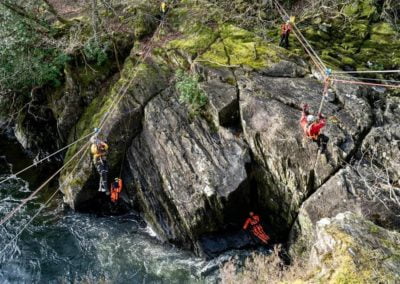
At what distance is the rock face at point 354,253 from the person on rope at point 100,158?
6.45 metres

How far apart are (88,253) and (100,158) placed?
2738 millimetres

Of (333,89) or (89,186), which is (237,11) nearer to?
(333,89)

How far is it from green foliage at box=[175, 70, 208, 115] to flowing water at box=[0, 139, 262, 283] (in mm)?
3981

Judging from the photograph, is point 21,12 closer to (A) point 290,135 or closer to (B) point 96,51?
(B) point 96,51

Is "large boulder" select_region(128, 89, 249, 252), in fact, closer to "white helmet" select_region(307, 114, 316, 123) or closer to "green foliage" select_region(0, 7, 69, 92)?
"white helmet" select_region(307, 114, 316, 123)

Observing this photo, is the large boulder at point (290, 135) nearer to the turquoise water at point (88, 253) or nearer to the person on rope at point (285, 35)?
the person on rope at point (285, 35)

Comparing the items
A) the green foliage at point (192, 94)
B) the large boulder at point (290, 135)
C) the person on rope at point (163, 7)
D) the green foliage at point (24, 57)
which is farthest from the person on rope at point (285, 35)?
the green foliage at point (24, 57)

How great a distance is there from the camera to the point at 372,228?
21.6ft

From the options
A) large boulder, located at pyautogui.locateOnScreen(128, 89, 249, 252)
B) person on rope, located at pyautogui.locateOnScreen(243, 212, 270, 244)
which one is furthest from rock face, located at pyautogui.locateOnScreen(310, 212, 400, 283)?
large boulder, located at pyautogui.locateOnScreen(128, 89, 249, 252)

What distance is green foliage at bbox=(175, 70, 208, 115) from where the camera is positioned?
441 inches

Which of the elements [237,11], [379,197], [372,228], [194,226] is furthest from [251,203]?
[237,11]

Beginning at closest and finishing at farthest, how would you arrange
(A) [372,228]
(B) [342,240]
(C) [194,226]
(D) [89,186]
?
(B) [342,240], (A) [372,228], (C) [194,226], (D) [89,186]

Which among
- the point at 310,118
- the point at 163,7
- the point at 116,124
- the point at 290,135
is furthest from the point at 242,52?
the point at 116,124

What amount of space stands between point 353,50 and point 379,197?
6.18 m
